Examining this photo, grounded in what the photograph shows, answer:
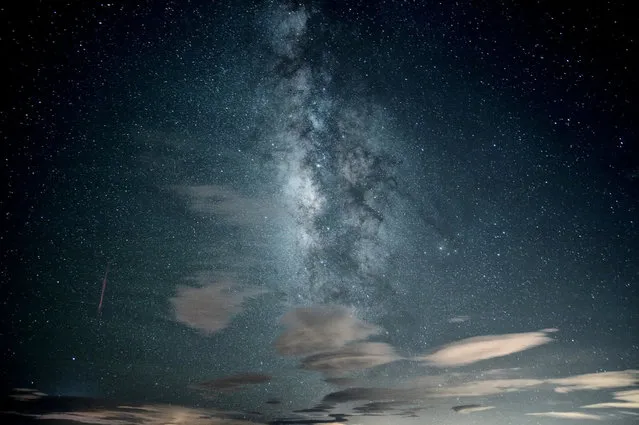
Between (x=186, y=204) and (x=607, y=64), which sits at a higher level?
(x=607, y=64)

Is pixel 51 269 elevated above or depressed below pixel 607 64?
below

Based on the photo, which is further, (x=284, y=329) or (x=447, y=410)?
(x=447, y=410)

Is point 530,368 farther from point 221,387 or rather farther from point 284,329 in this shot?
point 221,387

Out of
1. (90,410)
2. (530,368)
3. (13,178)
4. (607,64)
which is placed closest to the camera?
(607,64)

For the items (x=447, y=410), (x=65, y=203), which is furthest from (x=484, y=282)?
(x=447, y=410)

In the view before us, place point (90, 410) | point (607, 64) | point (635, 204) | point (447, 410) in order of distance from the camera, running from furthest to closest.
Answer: point (447, 410)
point (90, 410)
point (635, 204)
point (607, 64)

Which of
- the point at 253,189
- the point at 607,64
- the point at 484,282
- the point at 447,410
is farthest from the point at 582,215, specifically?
the point at 447,410

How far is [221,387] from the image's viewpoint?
32.2ft

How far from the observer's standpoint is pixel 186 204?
5141 mm

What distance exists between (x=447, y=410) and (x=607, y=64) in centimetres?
1321

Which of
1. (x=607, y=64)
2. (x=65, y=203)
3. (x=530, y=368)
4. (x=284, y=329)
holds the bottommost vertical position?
(x=530, y=368)

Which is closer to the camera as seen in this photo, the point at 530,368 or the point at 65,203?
the point at 65,203

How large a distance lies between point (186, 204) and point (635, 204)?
6.56 meters

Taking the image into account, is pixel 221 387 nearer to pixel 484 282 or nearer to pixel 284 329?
pixel 284 329
